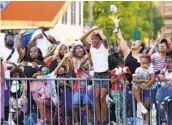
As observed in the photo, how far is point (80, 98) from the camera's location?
10.4 meters

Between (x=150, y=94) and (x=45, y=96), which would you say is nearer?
(x=150, y=94)

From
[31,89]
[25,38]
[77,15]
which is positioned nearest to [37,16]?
[77,15]

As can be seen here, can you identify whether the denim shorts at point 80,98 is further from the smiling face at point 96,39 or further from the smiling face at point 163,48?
the smiling face at point 163,48

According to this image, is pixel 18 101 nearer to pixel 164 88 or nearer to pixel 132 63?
pixel 132 63

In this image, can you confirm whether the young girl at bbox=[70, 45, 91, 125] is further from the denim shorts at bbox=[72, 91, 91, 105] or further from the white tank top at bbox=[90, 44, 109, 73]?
the white tank top at bbox=[90, 44, 109, 73]

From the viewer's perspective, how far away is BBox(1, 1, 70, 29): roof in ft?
144

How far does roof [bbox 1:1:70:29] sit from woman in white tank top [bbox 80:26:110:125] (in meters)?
32.3

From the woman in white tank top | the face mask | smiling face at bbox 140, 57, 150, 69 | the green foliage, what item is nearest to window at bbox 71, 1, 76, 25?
the green foliage

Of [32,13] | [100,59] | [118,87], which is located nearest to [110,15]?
[32,13]

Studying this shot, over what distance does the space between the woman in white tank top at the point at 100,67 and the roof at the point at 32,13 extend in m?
32.3

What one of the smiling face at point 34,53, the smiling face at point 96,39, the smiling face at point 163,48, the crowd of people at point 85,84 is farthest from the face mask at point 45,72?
the smiling face at point 163,48

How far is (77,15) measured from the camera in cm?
5797

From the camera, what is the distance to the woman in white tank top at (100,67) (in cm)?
1021

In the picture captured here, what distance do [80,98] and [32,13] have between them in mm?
36933
